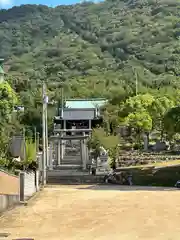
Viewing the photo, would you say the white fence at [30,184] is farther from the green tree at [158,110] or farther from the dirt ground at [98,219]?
the green tree at [158,110]

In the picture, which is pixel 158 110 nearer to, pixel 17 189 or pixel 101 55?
pixel 17 189

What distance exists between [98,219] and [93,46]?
129 metres

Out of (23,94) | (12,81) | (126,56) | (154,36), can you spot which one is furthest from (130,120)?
(154,36)

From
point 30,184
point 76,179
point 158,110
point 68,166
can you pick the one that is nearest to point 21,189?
point 30,184

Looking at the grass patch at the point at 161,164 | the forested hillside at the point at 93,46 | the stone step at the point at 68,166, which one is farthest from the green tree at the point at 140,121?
the forested hillside at the point at 93,46

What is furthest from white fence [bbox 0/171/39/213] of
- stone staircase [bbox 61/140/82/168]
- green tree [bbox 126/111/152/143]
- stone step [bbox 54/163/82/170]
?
green tree [bbox 126/111/152/143]

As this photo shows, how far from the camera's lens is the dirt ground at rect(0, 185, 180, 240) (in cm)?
1281

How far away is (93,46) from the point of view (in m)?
142

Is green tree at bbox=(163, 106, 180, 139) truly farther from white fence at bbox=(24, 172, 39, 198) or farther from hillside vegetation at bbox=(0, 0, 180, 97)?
hillside vegetation at bbox=(0, 0, 180, 97)

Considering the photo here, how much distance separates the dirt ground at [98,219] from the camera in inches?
504

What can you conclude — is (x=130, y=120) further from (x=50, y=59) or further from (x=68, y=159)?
(x=50, y=59)

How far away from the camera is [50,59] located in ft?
435

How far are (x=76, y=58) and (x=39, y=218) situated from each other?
11636 centimetres

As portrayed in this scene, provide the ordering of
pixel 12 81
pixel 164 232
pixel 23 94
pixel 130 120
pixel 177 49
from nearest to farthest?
pixel 164 232 < pixel 130 120 < pixel 23 94 < pixel 12 81 < pixel 177 49
